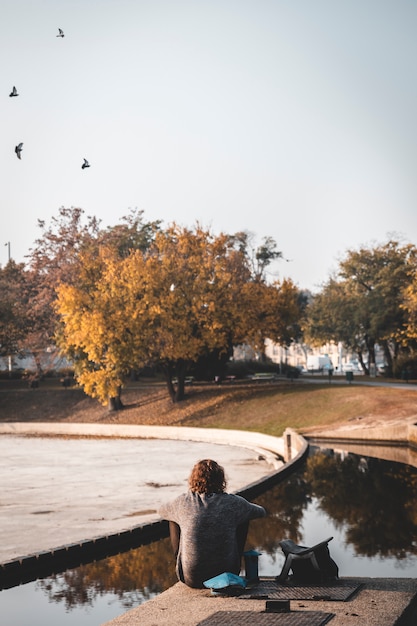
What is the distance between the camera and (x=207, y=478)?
10195mm

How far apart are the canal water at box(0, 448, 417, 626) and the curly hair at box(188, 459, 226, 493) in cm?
297

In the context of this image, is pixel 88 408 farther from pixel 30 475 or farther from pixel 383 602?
pixel 383 602

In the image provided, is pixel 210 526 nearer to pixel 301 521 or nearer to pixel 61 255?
pixel 301 521

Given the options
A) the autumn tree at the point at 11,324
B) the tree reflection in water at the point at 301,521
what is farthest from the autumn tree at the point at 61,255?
the tree reflection in water at the point at 301,521

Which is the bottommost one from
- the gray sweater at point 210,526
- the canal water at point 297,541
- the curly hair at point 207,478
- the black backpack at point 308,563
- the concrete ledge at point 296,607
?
the canal water at point 297,541

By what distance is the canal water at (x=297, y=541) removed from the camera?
13.7m

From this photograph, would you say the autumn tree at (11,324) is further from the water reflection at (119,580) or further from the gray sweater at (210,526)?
the gray sweater at (210,526)

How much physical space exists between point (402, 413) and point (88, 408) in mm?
26577

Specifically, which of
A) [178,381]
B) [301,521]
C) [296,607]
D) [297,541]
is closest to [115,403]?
[178,381]

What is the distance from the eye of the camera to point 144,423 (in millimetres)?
58969

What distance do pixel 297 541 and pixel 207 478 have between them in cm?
869

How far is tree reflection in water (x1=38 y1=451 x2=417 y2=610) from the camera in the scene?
14.8 m

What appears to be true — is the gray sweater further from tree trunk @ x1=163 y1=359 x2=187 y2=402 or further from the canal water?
tree trunk @ x1=163 y1=359 x2=187 y2=402

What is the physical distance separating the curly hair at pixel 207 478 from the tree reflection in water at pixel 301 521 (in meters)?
4.00
